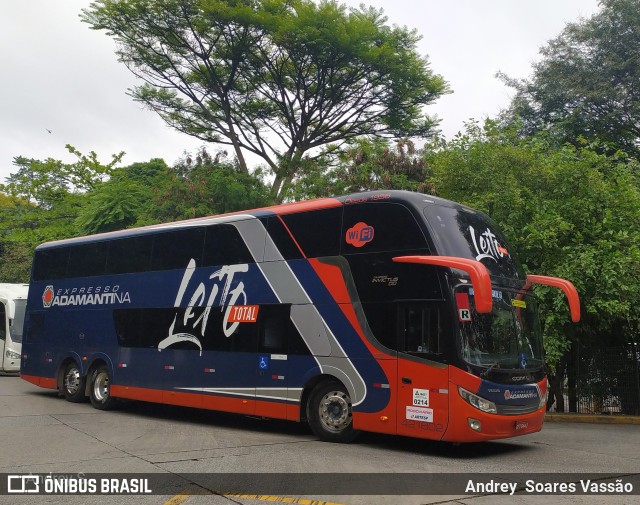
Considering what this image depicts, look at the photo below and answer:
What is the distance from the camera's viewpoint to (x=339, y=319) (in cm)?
1095

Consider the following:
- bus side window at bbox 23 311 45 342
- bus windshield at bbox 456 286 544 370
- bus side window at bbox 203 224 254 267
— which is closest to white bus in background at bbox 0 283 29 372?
bus side window at bbox 23 311 45 342

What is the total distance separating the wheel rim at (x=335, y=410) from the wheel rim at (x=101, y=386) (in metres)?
6.51

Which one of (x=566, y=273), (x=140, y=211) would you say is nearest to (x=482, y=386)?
(x=566, y=273)

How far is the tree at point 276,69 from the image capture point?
2439cm

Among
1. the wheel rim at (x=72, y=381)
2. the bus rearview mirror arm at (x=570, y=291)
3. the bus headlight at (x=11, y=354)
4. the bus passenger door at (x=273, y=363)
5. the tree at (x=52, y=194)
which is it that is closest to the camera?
the bus rearview mirror arm at (x=570, y=291)

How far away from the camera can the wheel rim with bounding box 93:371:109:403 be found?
15508mm

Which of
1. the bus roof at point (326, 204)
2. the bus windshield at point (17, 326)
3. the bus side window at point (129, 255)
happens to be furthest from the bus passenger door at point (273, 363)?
the bus windshield at point (17, 326)

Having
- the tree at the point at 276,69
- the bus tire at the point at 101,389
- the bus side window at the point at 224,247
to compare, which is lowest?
the bus tire at the point at 101,389

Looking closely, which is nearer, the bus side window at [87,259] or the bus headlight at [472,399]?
the bus headlight at [472,399]

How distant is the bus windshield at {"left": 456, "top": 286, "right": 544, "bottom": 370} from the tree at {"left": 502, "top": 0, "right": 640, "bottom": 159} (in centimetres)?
1702

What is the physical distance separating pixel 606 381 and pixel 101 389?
1210cm

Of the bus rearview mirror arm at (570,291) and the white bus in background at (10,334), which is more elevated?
the bus rearview mirror arm at (570,291)

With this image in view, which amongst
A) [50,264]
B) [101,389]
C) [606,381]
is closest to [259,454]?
[101,389]

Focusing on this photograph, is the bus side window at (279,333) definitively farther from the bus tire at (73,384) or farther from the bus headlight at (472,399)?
the bus tire at (73,384)
